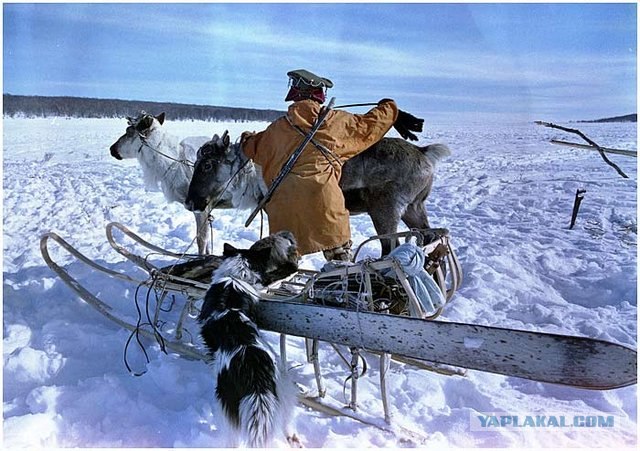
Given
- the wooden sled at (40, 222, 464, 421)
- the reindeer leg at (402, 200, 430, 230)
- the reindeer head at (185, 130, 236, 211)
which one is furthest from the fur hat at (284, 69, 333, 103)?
the reindeer leg at (402, 200, 430, 230)

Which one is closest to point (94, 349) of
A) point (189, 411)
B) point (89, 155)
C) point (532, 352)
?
point (189, 411)

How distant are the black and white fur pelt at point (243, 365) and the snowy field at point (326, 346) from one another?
0.23m

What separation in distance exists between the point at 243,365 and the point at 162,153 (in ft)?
12.9

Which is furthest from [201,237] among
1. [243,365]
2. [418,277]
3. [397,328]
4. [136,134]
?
[397,328]

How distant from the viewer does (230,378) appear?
234cm

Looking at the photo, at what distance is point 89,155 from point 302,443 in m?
12.3

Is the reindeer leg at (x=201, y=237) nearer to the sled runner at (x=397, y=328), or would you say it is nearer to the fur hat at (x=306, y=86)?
the sled runner at (x=397, y=328)

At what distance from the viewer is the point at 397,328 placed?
2367 mm

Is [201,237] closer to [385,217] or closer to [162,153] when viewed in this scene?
[162,153]

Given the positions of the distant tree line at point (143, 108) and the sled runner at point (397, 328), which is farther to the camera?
the distant tree line at point (143, 108)

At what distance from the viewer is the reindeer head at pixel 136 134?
19.1 ft

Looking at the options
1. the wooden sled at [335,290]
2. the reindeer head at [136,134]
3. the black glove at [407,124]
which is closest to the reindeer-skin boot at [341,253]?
the wooden sled at [335,290]

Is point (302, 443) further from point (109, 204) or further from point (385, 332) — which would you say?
point (109, 204)

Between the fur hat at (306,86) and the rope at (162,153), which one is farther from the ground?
the fur hat at (306,86)
